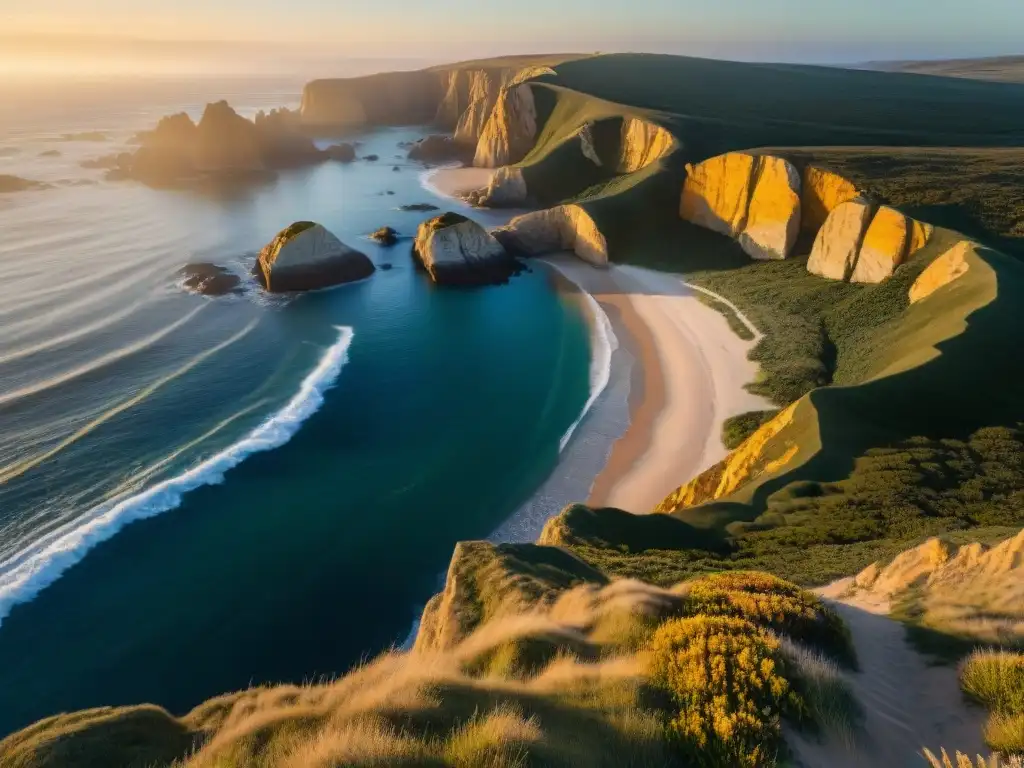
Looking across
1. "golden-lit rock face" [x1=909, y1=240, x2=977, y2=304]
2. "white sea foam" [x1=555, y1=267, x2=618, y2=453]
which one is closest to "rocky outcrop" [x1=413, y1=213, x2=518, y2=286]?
"white sea foam" [x1=555, y1=267, x2=618, y2=453]

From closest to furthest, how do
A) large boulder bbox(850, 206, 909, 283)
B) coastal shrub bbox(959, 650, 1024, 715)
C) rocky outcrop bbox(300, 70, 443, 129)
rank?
coastal shrub bbox(959, 650, 1024, 715)
large boulder bbox(850, 206, 909, 283)
rocky outcrop bbox(300, 70, 443, 129)

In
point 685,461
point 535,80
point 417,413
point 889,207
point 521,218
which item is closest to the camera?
point 685,461

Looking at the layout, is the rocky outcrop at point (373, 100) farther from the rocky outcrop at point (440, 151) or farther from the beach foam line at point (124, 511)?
the beach foam line at point (124, 511)

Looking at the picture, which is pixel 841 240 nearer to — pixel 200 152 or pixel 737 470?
pixel 737 470

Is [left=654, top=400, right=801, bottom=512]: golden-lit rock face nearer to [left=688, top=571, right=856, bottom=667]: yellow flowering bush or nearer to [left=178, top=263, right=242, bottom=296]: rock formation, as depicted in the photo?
[left=688, top=571, right=856, bottom=667]: yellow flowering bush

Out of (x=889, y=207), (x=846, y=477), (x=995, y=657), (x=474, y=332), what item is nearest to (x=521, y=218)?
(x=474, y=332)

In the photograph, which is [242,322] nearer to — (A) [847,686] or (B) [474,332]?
(B) [474,332]

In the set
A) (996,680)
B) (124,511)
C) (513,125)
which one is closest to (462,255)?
(124,511)
